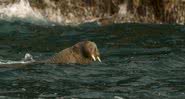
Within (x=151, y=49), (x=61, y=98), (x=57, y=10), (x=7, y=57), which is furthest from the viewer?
(x=57, y=10)

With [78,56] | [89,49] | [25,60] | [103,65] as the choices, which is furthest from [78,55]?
[25,60]

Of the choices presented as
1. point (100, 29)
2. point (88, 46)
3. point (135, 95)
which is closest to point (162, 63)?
point (88, 46)

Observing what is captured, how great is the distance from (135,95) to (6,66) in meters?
3.78

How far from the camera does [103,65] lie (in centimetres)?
1521

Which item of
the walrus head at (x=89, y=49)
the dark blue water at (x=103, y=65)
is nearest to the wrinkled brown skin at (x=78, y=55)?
the walrus head at (x=89, y=49)

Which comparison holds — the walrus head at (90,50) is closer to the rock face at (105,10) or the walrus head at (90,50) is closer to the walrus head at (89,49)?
the walrus head at (89,49)

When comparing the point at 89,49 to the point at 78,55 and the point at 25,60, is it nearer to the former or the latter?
the point at 78,55

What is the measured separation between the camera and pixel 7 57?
16641 mm

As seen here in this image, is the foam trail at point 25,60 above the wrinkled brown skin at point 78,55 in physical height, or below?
below

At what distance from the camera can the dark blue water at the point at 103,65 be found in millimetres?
12231

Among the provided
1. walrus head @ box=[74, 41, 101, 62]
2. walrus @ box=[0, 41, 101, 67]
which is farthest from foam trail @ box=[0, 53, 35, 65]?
walrus head @ box=[74, 41, 101, 62]

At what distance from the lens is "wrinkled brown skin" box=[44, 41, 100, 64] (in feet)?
50.0

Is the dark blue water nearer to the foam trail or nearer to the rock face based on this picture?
the foam trail

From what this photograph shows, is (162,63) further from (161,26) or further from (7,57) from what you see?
(161,26)
